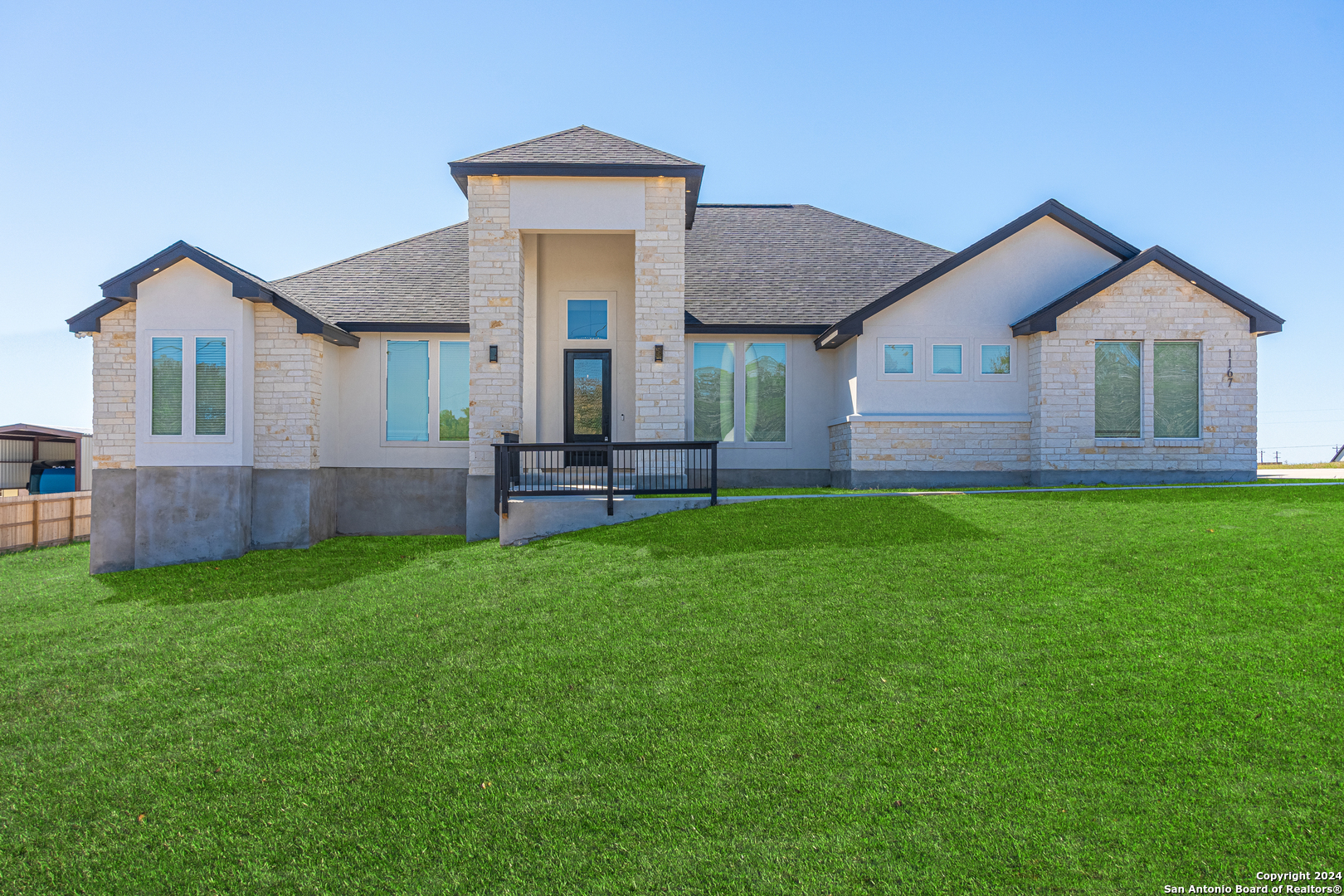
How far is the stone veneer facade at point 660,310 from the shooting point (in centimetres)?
1337

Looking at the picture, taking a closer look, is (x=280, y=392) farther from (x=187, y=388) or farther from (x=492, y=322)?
(x=492, y=322)

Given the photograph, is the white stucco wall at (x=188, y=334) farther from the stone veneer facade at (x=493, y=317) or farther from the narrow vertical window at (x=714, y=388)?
the narrow vertical window at (x=714, y=388)

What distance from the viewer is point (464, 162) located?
43.4 feet

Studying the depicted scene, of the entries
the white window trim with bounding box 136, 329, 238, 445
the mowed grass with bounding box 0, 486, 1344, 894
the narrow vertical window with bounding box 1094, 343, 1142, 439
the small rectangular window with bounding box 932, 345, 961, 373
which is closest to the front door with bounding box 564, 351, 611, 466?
the white window trim with bounding box 136, 329, 238, 445

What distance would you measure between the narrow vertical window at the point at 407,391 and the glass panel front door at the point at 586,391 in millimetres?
2903

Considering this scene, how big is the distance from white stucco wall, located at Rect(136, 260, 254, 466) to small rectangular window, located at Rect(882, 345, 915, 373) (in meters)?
A: 12.1

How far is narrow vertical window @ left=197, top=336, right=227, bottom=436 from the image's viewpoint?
43.3 ft

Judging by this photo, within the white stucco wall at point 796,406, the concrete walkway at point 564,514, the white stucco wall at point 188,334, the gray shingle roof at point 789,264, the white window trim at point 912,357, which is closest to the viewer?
the concrete walkway at point 564,514

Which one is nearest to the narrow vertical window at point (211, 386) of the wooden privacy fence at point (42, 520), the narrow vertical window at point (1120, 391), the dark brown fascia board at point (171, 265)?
the dark brown fascia board at point (171, 265)

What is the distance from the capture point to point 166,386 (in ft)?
43.3

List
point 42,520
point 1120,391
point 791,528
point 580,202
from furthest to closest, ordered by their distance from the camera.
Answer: point 42,520 < point 1120,391 < point 580,202 < point 791,528

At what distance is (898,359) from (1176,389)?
527 cm

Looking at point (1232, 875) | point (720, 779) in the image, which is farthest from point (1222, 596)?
point (720, 779)

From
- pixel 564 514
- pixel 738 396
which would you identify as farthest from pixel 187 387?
pixel 738 396
